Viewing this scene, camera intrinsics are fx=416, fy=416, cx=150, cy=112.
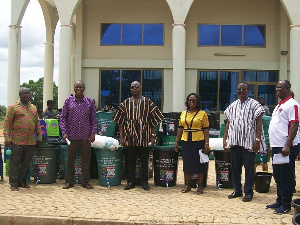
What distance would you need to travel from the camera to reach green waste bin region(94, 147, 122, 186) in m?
8.56

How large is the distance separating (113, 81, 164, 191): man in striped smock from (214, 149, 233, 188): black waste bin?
141 centimetres

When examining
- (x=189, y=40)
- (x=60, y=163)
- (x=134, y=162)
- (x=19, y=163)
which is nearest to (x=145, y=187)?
(x=134, y=162)

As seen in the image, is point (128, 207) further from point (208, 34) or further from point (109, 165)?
point (208, 34)

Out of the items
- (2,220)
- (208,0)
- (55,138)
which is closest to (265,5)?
(208,0)

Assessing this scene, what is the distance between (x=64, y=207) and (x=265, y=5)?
15013 millimetres

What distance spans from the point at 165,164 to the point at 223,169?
1177 millimetres

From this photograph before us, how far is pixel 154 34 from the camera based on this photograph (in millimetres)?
19016

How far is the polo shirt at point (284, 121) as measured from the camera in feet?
20.5

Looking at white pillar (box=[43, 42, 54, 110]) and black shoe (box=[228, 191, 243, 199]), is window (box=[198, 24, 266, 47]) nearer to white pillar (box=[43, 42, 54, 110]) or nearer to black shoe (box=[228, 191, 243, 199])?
white pillar (box=[43, 42, 54, 110])

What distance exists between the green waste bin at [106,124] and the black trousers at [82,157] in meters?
1.53

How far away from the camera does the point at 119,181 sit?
877cm

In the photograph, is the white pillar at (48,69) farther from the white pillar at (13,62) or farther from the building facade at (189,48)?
the white pillar at (13,62)

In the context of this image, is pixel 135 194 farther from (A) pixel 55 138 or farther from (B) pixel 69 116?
(A) pixel 55 138

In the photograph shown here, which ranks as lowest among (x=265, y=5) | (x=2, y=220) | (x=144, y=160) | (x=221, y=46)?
(x=2, y=220)
